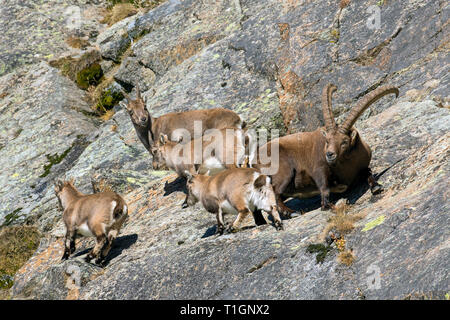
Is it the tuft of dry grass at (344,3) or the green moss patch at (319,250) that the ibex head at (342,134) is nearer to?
the green moss patch at (319,250)

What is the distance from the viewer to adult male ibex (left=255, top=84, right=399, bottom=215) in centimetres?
1066

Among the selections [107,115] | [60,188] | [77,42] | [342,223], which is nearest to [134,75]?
[107,115]

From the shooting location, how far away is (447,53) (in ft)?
45.5

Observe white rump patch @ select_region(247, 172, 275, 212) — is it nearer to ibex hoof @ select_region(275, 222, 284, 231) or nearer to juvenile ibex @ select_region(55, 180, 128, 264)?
ibex hoof @ select_region(275, 222, 284, 231)

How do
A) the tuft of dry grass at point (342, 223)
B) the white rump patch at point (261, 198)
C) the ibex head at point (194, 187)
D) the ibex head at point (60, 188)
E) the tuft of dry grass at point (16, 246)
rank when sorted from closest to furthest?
the tuft of dry grass at point (342, 223)
the white rump patch at point (261, 198)
the ibex head at point (194, 187)
the ibex head at point (60, 188)
the tuft of dry grass at point (16, 246)

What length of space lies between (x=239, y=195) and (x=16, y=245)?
28.8 ft

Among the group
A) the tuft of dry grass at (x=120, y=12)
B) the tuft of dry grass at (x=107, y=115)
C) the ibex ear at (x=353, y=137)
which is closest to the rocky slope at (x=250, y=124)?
the tuft of dry grass at (x=107, y=115)

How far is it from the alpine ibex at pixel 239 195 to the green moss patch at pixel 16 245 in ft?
23.8

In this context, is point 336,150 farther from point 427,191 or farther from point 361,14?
point 361,14

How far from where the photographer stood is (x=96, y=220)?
1130 cm

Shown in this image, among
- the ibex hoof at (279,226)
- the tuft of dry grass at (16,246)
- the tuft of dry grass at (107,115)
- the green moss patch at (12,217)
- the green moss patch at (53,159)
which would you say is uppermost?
the ibex hoof at (279,226)

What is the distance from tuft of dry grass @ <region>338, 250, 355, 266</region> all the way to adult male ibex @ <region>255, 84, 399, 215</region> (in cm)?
231

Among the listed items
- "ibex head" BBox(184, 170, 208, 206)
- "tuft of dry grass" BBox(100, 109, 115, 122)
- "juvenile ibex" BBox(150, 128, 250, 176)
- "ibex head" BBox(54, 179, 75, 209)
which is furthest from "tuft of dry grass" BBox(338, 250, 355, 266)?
"tuft of dry grass" BBox(100, 109, 115, 122)

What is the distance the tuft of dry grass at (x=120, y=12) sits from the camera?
2753 cm
